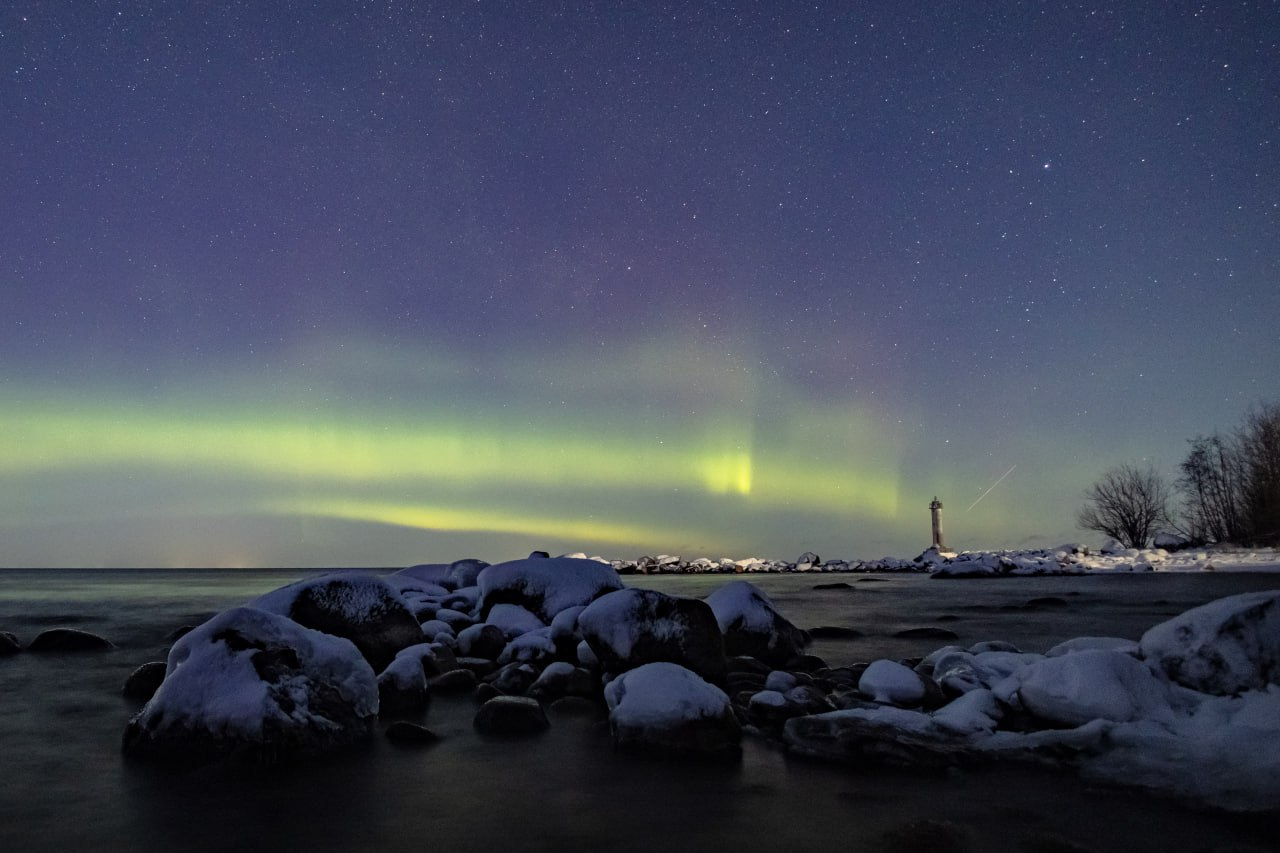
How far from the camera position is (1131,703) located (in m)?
5.73

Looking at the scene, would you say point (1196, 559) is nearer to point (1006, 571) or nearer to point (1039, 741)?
point (1006, 571)

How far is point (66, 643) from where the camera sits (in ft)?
42.1

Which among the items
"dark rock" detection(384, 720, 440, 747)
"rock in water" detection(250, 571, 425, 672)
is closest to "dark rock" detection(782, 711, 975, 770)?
"dark rock" detection(384, 720, 440, 747)

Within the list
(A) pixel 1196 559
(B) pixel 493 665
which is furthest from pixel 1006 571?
(B) pixel 493 665

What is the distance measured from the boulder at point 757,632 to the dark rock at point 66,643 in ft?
36.2

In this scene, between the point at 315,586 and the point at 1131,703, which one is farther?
the point at 315,586

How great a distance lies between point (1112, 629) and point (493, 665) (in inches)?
499

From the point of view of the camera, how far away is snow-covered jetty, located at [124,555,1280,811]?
529 cm

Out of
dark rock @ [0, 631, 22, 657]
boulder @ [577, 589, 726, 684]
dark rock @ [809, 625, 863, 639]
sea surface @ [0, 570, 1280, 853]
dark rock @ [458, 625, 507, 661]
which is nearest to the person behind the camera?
sea surface @ [0, 570, 1280, 853]

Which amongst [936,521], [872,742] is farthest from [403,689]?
[936,521]

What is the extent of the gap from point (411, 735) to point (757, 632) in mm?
4885

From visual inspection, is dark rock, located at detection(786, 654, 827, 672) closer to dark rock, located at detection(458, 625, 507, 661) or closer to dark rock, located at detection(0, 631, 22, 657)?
dark rock, located at detection(458, 625, 507, 661)

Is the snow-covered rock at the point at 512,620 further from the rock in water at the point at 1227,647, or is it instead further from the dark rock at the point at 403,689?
the rock in water at the point at 1227,647

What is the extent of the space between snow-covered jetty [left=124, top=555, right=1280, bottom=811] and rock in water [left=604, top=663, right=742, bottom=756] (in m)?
0.01
